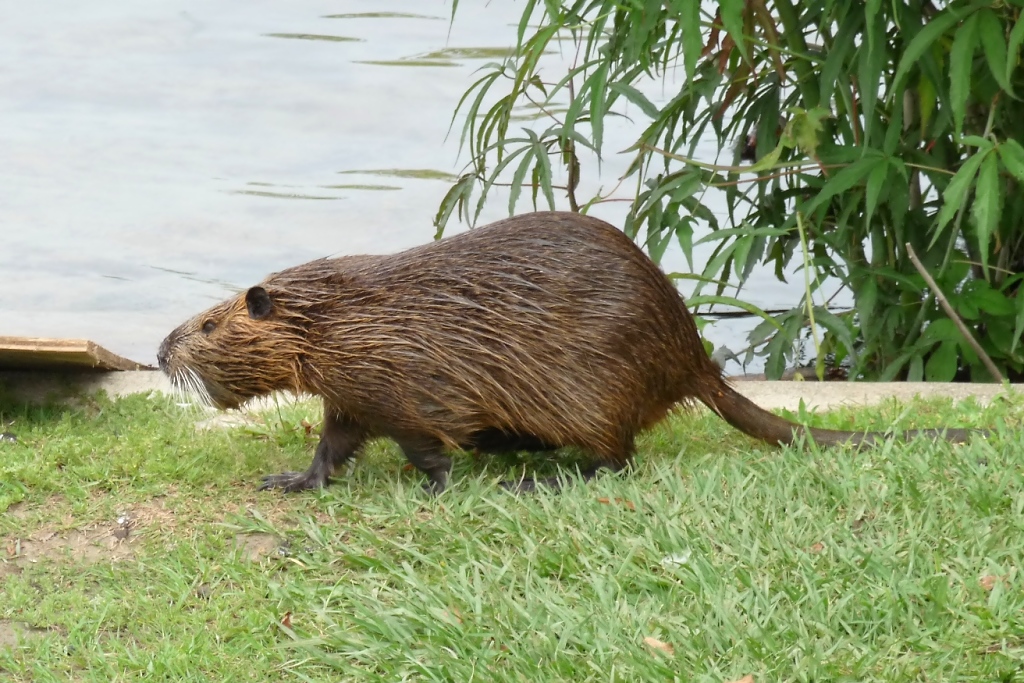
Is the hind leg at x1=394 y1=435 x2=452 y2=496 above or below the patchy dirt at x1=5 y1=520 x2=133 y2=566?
above

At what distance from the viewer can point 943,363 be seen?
14.8ft

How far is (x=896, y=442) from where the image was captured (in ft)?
10.6

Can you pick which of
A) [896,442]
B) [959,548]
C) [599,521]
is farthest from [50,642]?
[896,442]

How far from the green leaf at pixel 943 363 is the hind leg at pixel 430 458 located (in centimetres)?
211

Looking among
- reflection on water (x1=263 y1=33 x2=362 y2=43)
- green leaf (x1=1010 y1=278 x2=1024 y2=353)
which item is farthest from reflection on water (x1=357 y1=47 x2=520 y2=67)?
green leaf (x1=1010 y1=278 x2=1024 y2=353)

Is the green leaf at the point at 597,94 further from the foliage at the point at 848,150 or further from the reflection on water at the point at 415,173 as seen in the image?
the reflection on water at the point at 415,173

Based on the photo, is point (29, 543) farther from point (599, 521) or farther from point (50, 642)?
point (599, 521)

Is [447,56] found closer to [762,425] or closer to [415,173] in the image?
[415,173]

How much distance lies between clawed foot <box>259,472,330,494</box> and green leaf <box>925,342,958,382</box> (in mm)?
2333

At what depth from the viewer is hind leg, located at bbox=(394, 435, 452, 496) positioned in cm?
320

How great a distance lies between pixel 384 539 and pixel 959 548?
1238 millimetres

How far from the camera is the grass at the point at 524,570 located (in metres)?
2.29

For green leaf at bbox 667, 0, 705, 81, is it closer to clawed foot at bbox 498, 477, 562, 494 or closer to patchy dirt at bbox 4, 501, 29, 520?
clawed foot at bbox 498, 477, 562, 494

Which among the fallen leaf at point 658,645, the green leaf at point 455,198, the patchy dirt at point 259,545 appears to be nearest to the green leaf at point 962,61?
the green leaf at point 455,198
